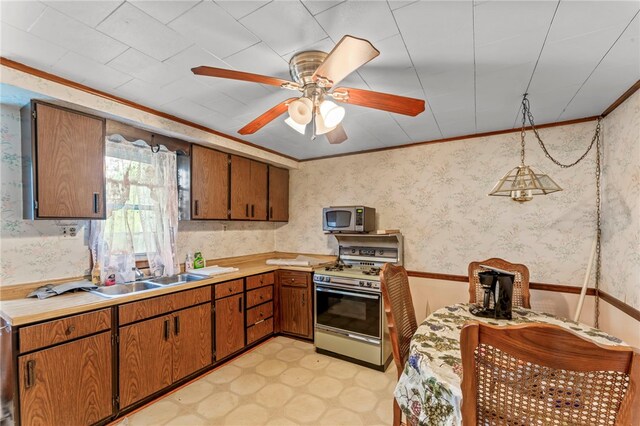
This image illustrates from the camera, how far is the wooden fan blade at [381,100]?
4.70 ft

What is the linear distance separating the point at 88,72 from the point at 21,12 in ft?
1.70

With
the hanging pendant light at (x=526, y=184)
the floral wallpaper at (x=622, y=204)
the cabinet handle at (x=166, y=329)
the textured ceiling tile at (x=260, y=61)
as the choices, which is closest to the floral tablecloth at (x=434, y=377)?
the floral wallpaper at (x=622, y=204)

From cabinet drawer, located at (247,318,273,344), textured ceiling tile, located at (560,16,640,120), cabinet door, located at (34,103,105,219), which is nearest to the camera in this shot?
textured ceiling tile, located at (560,16,640,120)

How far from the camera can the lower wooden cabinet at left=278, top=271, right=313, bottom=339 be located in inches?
127

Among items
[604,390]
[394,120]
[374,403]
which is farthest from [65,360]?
[394,120]

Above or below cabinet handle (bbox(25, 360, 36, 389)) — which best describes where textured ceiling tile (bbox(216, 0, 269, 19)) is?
above

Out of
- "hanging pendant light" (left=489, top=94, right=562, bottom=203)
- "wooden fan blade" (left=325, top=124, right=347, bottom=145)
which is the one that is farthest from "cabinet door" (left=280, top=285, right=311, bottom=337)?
"hanging pendant light" (left=489, top=94, right=562, bottom=203)

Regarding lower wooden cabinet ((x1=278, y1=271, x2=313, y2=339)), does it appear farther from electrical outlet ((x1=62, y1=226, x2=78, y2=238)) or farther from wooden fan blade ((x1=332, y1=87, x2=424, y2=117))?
wooden fan blade ((x1=332, y1=87, x2=424, y2=117))

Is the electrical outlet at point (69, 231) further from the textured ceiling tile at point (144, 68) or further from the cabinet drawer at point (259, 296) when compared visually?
the cabinet drawer at point (259, 296)

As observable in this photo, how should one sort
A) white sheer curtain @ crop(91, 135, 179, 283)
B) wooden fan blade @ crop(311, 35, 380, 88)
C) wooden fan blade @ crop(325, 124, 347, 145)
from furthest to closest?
white sheer curtain @ crop(91, 135, 179, 283) < wooden fan blade @ crop(325, 124, 347, 145) < wooden fan blade @ crop(311, 35, 380, 88)

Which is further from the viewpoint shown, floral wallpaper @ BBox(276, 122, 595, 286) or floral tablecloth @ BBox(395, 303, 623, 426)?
floral wallpaper @ BBox(276, 122, 595, 286)

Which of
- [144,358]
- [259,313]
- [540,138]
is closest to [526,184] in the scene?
[540,138]

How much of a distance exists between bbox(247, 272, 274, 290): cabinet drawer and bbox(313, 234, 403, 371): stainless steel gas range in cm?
59

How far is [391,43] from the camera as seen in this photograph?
4.69 ft
